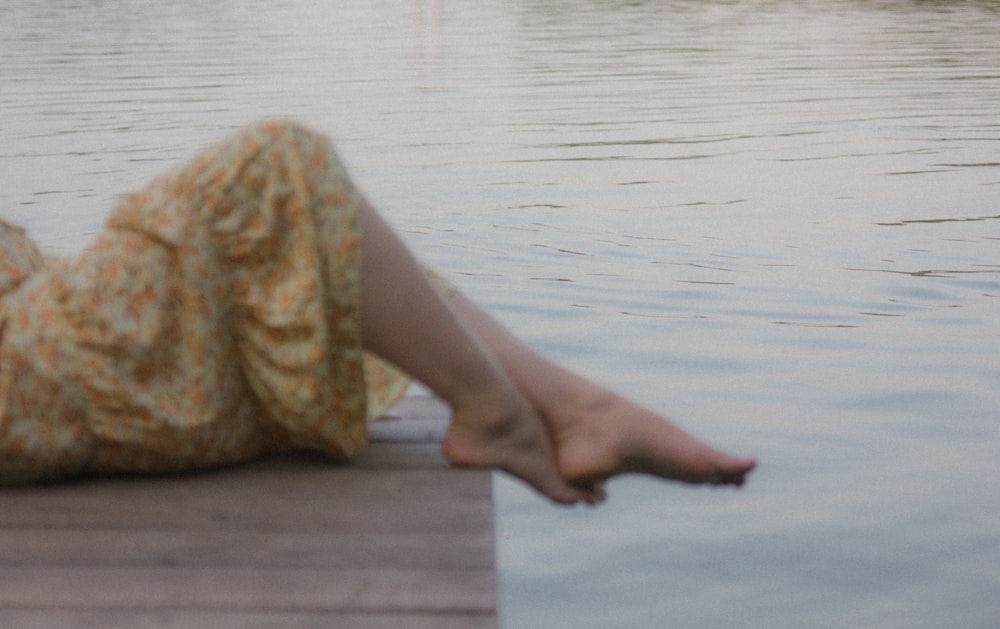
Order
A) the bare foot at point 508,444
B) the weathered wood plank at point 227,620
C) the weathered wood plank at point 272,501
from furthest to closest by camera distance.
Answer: the bare foot at point 508,444, the weathered wood plank at point 272,501, the weathered wood plank at point 227,620

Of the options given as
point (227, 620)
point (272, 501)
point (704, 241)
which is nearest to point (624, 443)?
point (272, 501)

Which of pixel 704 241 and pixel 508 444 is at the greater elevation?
pixel 508 444

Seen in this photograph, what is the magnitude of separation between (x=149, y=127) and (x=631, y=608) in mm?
7006

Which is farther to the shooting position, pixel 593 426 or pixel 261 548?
pixel 593 426

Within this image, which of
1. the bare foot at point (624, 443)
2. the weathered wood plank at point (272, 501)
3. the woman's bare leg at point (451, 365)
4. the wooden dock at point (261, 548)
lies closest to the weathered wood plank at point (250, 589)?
the wooden dock at point (261, 548)

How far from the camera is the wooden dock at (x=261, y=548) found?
1.80m

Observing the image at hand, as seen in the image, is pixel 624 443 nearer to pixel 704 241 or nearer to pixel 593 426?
pixel 593 426

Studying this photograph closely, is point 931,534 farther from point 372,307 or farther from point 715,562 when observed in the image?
point 372,307

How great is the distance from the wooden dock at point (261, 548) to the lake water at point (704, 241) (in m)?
0.77

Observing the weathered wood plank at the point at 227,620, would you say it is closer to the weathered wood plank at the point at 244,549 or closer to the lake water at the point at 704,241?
the weathered wood plank at the point at 244,549

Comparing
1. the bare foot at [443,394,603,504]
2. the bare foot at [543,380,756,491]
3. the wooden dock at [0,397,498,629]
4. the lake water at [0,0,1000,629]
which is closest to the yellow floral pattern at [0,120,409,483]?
the wooden dock at [0,397,498,629]

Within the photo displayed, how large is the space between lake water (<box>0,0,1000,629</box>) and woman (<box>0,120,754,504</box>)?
0.84 meters

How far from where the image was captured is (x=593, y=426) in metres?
2.48

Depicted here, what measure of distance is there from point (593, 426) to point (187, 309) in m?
0.74
